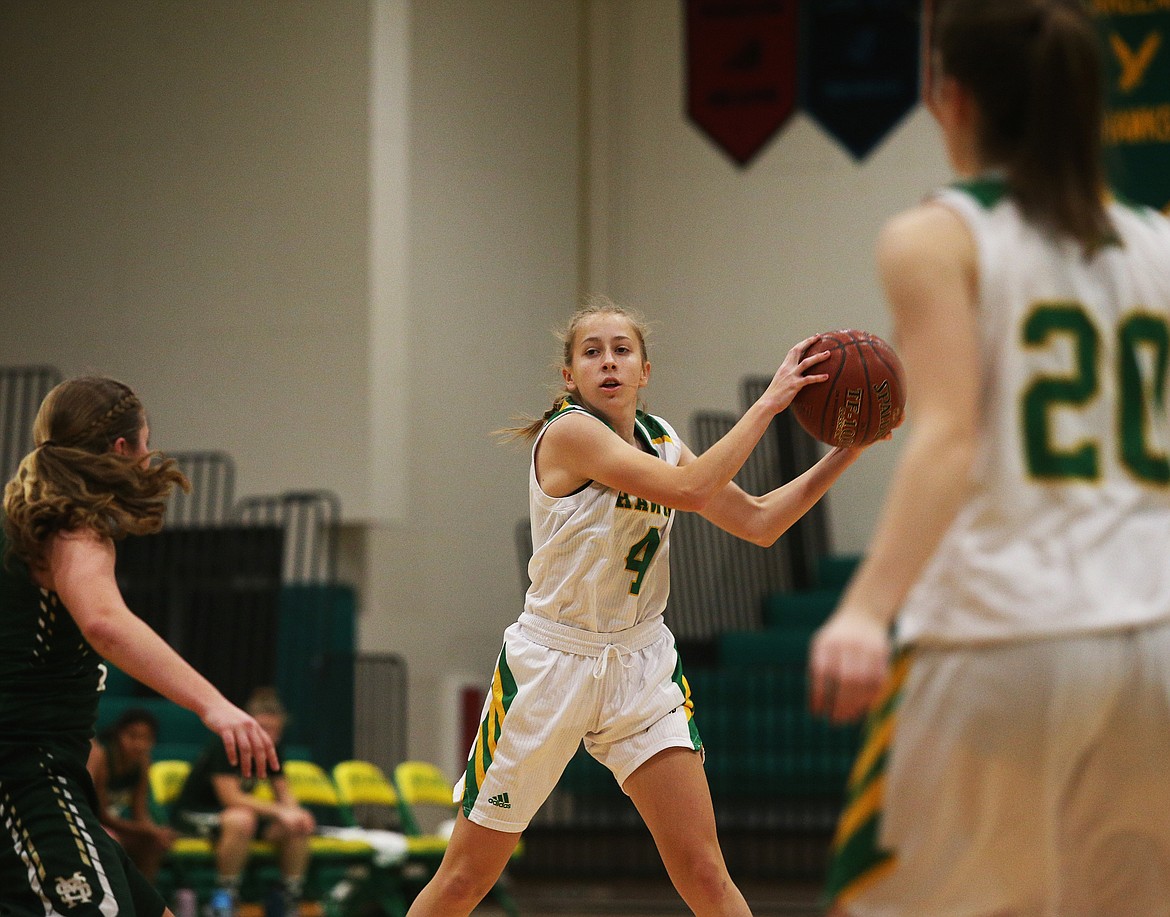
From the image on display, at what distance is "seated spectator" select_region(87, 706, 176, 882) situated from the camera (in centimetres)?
723

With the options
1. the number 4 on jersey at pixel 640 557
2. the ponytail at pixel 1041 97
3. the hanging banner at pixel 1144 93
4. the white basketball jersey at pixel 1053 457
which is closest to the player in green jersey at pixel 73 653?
the number 4 on jersey at pixel 640 557

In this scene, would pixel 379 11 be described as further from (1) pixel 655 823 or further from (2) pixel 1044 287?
(2) pixel 1044 287

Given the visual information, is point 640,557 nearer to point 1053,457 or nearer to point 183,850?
point 1053,457

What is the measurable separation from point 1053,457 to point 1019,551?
A: 131 millimetres

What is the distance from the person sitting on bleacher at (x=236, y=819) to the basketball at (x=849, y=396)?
4509 millimetres

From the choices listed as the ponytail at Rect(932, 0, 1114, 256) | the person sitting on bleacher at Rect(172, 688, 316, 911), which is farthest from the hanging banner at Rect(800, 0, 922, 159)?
the ponytail at Rect(932, 0, 1114, 256)

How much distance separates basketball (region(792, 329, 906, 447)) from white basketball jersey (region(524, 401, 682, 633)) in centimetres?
46

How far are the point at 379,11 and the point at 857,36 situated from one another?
146 inches

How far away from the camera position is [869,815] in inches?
83.1

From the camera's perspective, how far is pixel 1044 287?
2143mm

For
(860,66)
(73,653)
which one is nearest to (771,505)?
(73,653)

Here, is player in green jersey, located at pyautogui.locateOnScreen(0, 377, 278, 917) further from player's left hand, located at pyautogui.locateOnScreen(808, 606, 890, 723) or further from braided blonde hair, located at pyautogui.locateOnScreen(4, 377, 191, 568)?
player's left hand, located at pyautogui.locateOnScreen(808, 606, 890, 723)

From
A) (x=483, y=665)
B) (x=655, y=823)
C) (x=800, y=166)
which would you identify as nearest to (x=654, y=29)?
(x=800, y=166)

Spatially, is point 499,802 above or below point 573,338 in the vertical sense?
below
